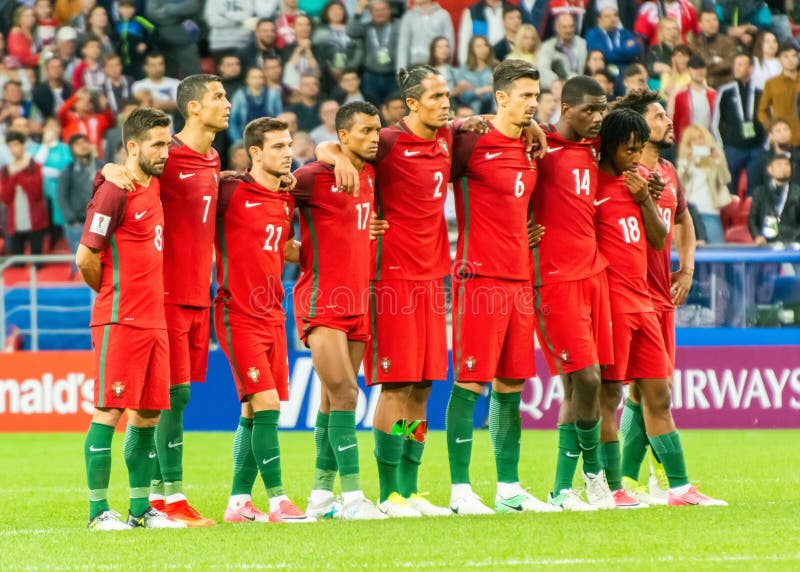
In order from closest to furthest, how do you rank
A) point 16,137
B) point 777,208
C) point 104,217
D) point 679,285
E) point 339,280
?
point 104,217
point 339,280
point 679,285
point 777,208
point 16,137

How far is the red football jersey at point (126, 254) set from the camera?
319 inches

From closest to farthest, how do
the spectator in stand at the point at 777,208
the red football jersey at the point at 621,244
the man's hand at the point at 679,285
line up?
Result: the red football jersey at the point at 621,244 < the man's hand at the point at 679,285 < the spectator in stand at the point at 777,208

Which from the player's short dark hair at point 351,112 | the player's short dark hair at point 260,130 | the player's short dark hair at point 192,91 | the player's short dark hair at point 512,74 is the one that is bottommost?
the player's short dark hair at point 260,130

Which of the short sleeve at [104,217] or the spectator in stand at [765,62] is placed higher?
the spectator in stand at [765,62]

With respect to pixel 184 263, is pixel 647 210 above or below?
above

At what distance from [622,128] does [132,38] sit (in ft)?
37.5

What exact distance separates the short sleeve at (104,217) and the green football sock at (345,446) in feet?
5.54

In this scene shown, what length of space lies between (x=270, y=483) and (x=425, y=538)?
1.43 metres

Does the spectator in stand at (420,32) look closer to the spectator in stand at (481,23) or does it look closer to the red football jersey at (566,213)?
the spectator in stand at (481,23)

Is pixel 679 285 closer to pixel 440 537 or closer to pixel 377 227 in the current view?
pixel 377 227

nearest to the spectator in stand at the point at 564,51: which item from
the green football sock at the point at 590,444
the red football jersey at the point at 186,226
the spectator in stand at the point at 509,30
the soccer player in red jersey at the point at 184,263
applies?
the spectator in stand at the point at 509,30

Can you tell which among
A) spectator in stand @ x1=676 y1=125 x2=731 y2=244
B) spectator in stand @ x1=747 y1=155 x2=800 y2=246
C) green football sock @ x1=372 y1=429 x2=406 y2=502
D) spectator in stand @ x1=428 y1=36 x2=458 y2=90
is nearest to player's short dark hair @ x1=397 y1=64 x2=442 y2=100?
green football sock @ x1=372 y1=429 x2=406 y2=502

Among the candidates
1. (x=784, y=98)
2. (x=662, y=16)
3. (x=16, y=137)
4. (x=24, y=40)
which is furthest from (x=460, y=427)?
(x=24, y=40)

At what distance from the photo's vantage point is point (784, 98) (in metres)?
17.9
